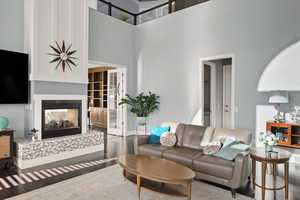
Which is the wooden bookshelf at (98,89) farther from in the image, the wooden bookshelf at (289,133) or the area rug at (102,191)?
the wooden bookshelf at (289,133)

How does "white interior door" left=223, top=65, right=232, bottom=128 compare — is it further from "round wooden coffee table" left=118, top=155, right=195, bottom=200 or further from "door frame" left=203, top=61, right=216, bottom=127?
"round wooden coffee table" left=118, top=155, right=195, bottom=200

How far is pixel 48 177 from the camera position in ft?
11.1

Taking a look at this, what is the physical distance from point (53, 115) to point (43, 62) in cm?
127

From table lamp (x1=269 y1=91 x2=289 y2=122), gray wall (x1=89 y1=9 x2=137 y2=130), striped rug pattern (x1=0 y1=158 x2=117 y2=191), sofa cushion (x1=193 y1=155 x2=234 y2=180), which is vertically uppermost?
gray wall (x1=89 y1=9 x2=137 y2=130)

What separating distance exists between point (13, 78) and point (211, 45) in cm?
487

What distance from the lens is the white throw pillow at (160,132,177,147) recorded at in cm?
390

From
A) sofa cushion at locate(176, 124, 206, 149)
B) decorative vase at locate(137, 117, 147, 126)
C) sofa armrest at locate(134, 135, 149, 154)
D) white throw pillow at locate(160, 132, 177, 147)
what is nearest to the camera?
sofa cushion at locate(176, 124, 206, 149)

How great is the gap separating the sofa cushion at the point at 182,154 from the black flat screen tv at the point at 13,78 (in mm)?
3337

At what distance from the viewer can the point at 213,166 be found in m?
2.90

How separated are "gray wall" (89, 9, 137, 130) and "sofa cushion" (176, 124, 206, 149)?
339 centimetres

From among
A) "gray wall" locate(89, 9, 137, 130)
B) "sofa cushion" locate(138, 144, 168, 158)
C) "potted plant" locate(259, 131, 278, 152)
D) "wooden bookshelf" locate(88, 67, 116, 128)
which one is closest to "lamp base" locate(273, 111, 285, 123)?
"potted plant" locate(259, 131, 278, 152)

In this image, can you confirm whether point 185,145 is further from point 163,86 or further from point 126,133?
point 126,133

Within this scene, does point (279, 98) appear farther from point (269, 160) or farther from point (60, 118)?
point (60, 118)

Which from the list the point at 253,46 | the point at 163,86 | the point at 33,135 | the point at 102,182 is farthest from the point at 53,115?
the point at 253,46
